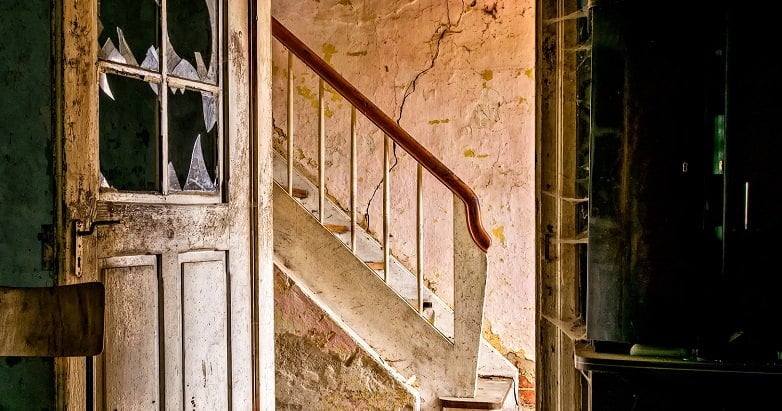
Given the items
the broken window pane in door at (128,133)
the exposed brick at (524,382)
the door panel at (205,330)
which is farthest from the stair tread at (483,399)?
the broken window pane in door at (128,133)

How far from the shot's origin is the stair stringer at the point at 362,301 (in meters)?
3.66

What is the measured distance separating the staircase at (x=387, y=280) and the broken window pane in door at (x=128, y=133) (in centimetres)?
136

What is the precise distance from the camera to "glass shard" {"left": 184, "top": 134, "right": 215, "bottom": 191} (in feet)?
8.12

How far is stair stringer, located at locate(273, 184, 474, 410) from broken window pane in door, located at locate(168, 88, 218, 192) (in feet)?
3.95

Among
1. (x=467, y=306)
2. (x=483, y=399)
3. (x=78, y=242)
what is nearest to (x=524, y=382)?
(x=483, y=399)

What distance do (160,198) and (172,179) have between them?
99 millimetres

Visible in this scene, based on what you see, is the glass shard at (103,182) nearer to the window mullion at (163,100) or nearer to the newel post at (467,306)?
the window mullion at (163,100)

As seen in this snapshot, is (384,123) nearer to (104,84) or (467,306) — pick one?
(467,306)

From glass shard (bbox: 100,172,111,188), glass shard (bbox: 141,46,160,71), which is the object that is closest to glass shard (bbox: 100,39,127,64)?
glass shard (bbox: 141,46,160,71)

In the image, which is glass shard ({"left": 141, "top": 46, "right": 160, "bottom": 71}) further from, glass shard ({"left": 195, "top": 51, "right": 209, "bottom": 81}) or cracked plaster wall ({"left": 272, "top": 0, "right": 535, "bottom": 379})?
cracked plaster wall ({"left": 272, "top": 0, "right": 535, "bottom": 379})

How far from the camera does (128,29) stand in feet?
7.25

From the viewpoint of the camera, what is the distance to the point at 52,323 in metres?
1.73

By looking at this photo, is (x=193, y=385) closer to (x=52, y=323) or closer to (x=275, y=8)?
(x=52, y=323)

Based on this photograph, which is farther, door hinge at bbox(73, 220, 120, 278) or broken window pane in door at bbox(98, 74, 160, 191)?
broken window pane in door at bbox(98, 74, 160, 191)
